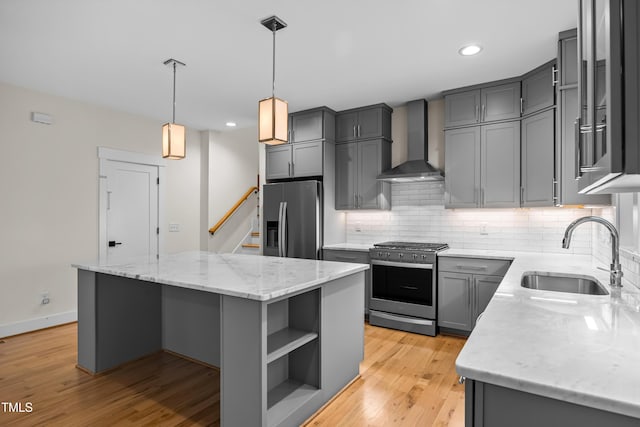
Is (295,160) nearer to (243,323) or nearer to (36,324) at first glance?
(243,323)

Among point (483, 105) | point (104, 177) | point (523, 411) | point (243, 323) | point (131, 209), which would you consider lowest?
point (243, 323)

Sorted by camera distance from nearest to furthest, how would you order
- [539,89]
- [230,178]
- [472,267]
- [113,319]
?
[113,319]
[539,89]
[472,267]
[230,178]

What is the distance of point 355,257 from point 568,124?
8.00ft

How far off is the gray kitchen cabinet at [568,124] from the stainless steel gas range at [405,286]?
4.33 ft

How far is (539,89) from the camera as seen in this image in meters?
3.34

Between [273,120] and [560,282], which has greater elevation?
[273,120]

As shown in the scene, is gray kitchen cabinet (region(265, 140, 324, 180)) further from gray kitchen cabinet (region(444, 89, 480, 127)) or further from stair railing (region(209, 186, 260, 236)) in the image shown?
gray kitchen cabinet (region(444, 89, 480, 127))

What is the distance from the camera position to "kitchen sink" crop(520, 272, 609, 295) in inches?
85.9

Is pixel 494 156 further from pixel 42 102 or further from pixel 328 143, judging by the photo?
pixel 42 102

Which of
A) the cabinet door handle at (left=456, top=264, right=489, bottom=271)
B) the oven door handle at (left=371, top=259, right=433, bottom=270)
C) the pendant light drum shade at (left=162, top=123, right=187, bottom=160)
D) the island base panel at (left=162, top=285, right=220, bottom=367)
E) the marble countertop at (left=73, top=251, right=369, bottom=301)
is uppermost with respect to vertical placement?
the pendant light drum shade at (left=162, top=123, right=187, bottom=160)

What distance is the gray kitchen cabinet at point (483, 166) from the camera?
3.61 metres

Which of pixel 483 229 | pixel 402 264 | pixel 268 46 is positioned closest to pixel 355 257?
pixel 402 264

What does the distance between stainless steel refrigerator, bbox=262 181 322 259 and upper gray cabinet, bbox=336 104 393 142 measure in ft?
2.61

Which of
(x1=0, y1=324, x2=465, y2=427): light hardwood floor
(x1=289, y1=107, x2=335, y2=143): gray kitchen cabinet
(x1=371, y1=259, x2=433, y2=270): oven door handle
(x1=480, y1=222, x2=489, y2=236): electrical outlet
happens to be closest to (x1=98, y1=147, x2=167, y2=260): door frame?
(x1=0, y1=324, x2=465, y2=427): light hardwood floor
